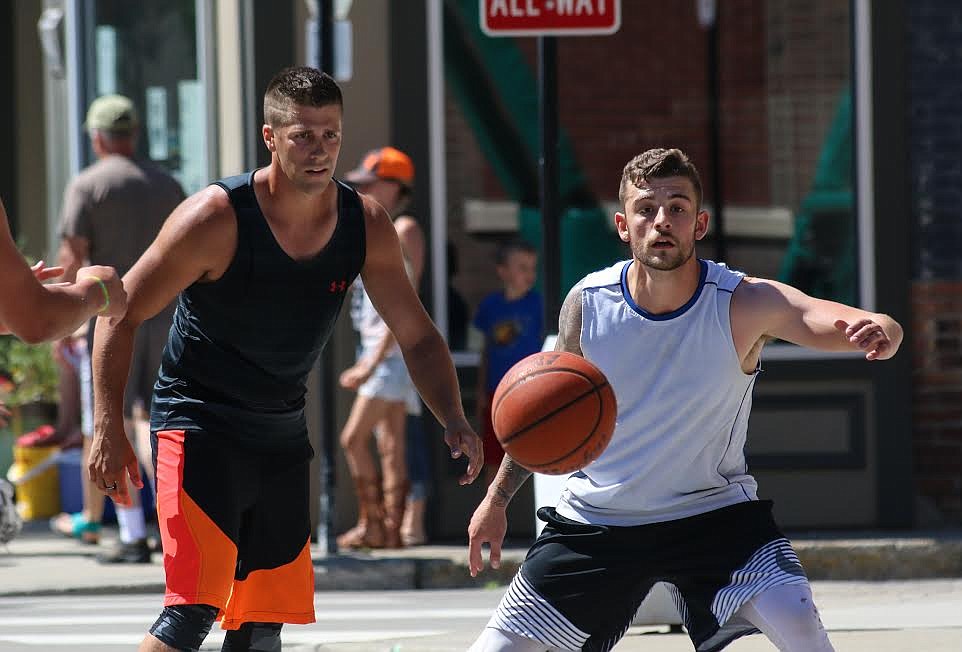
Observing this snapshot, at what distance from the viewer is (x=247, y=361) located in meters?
5.16

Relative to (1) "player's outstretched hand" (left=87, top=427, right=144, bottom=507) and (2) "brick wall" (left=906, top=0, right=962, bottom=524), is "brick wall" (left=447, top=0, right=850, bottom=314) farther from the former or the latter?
(1) "player's outstretched hand" (left=87, top=427, right=144, bottom=507)

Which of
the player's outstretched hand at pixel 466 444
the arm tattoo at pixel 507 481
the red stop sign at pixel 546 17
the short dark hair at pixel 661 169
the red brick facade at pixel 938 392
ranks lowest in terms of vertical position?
the red brick facade at pixel 938 392

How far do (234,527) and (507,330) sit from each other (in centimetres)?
512

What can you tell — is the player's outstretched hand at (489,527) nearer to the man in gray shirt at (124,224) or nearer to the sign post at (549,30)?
the sign post at (549,30)

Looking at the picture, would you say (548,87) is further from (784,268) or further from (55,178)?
(55,178)

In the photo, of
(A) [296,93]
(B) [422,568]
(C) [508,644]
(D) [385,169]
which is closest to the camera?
(C) [508,644]

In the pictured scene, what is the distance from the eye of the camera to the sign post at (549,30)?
8.12 meters

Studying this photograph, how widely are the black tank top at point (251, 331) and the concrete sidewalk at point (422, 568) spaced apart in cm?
406

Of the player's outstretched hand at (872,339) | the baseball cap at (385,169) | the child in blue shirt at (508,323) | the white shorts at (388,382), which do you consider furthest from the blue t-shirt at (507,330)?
the player's outstretched hand at (872,339)

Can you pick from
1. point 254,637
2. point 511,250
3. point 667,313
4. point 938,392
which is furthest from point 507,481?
point 938,392

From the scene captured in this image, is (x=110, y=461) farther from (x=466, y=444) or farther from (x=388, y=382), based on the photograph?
(x=388, y=382)

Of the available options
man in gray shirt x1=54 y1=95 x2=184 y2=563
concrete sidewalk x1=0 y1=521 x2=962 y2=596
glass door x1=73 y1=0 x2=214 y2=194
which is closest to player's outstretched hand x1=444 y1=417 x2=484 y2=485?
concrete sidewalk x1=0 y1=521 x2=962 y2=596

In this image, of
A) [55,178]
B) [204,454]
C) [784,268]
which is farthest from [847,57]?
[204,454]

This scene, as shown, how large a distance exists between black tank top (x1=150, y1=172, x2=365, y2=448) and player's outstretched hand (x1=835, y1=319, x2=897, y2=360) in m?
1.50
